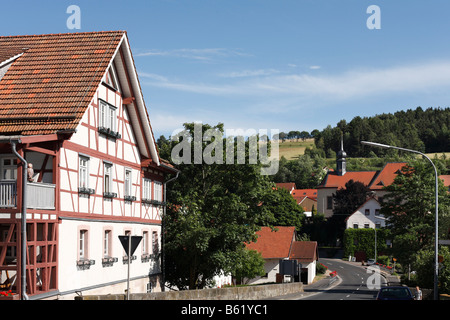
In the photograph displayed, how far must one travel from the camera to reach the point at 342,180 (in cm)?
14712

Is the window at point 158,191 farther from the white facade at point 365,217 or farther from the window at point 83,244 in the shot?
the white facade at point 365,217

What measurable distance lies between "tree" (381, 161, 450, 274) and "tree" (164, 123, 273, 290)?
802 inches

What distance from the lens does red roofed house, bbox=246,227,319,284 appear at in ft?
223

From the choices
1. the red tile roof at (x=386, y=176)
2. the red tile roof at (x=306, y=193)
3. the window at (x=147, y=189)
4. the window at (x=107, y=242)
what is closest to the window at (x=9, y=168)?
the window at (x=107, y=242)

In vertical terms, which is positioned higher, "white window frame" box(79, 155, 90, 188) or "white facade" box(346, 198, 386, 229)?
"white window frame" box(79, 155, 90, 188)

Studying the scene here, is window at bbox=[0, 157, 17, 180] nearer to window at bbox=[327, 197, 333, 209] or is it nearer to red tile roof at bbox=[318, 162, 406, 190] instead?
red tile roof at bbox=[318, 162, 406, 190]

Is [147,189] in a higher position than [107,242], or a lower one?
higher

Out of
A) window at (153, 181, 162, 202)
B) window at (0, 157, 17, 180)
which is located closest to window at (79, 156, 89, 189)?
window at (0, 157, 17, 180)

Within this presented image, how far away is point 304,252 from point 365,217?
42864 mm

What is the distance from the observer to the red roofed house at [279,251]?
68.1 m

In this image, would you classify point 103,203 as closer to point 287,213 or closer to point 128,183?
point 128,183

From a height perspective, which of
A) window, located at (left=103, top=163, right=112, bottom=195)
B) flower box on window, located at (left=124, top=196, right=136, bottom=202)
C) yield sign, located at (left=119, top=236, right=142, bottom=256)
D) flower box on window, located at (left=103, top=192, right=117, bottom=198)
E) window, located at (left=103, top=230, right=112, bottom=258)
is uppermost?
window, located at (left=103, top=163, right=112, bottom=195)

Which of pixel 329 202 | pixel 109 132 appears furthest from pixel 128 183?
pixel 329 202

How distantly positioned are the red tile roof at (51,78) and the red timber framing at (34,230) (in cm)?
88
